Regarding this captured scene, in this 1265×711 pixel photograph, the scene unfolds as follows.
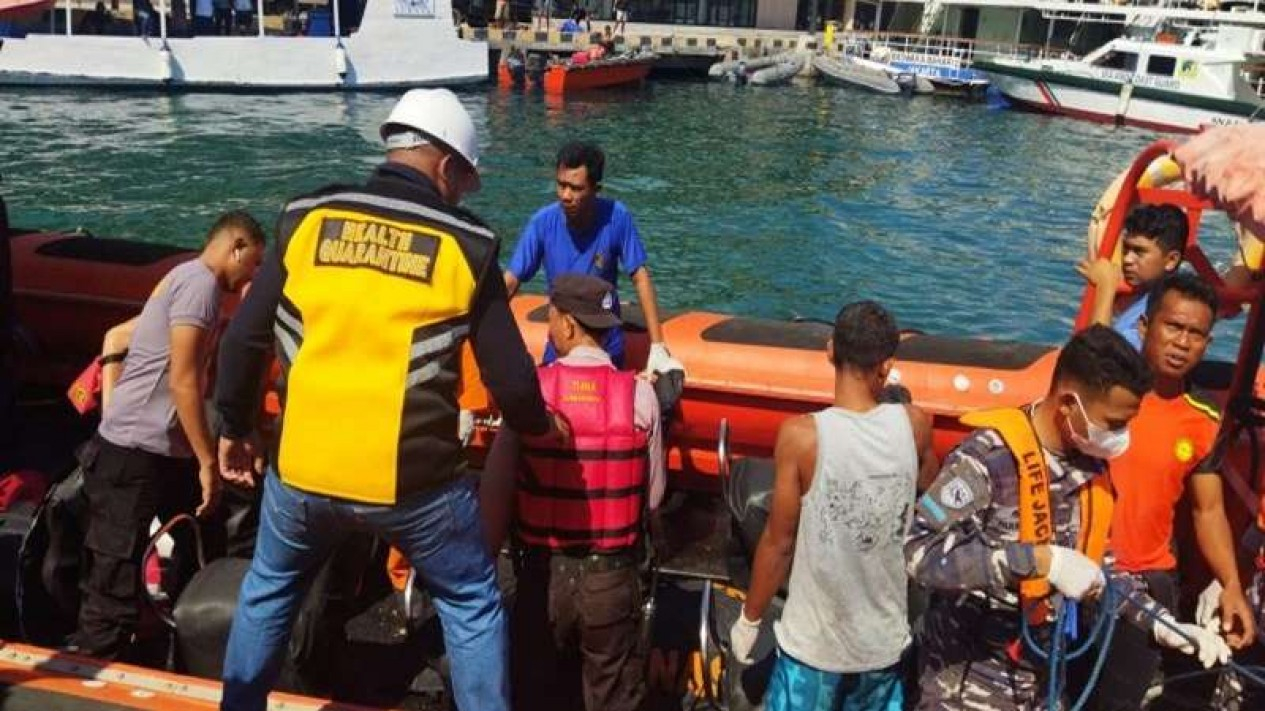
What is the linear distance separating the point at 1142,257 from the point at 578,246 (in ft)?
7.44

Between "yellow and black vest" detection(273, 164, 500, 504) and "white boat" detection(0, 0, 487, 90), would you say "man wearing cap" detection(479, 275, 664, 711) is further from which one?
"white boat" detection(0, 0, 487, 90)

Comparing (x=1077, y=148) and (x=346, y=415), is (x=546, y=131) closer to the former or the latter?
(x=1077, y=148)

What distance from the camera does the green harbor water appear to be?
13.4 m

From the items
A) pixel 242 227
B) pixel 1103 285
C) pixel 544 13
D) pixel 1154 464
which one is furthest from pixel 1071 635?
pixel 544 13

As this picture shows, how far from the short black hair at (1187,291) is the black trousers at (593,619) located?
1759mm

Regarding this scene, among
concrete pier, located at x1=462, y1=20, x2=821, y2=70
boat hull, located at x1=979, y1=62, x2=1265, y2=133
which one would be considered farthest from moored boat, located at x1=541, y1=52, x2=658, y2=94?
boat hull, located at x1=979, y1=62, x2=1265, y2=133

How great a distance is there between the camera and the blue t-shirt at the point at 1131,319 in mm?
3746

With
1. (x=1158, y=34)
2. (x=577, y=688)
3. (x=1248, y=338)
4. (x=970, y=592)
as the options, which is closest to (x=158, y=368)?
(x=577, y=688)

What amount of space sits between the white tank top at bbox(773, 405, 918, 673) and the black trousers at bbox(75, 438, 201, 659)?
2.23 meters

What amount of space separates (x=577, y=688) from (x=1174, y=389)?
2.24 meters

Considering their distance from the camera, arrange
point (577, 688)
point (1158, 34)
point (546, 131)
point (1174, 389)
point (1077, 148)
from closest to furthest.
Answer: point (1174, 389), point (577, 688), point (546, 131), point (1077, 148), point (1158, 34)

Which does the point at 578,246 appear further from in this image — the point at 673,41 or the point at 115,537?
the point at 673,41

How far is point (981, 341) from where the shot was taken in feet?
17.7

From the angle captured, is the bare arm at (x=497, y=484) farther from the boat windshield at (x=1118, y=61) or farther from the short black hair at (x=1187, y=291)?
the boat windshield at (x=1118, y=61)
